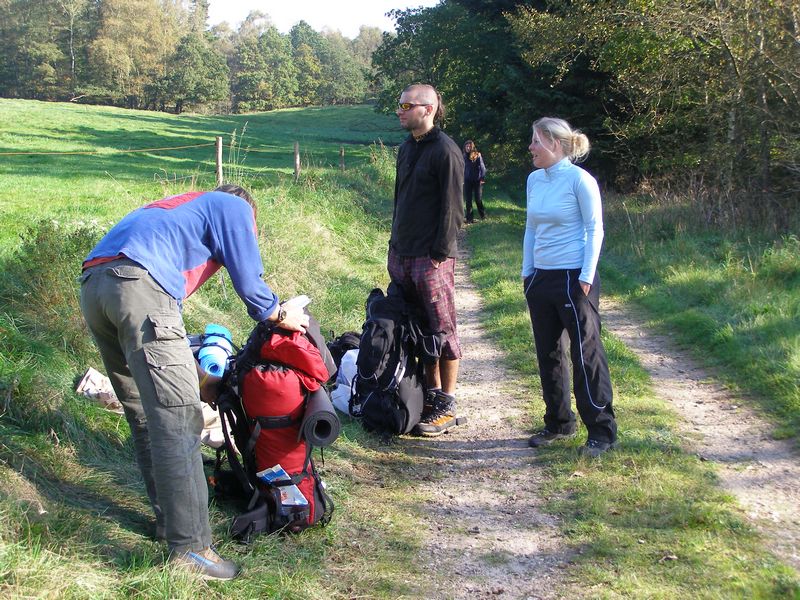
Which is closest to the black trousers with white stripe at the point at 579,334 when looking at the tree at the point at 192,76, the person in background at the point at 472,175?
the person in background at the point at 472,175

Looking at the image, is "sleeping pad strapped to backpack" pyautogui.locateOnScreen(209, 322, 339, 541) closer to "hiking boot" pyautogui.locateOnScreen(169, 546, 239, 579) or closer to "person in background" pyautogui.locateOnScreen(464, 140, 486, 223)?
"hiking boot" pyautogui.locateOnScreen(169, 546, 239, 579)

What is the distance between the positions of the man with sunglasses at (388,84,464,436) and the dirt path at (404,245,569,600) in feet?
1.17

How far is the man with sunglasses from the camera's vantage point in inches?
196

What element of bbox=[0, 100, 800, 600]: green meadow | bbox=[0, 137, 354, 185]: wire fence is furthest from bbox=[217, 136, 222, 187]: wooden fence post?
bbox=[0, 100, 800, 600]: green meadow

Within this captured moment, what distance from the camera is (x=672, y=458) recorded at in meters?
4.59

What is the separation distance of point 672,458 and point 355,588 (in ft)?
7.59

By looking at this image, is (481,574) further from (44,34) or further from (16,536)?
(44,34)

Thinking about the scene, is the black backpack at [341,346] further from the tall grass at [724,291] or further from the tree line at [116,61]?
the tree line at [116,61]

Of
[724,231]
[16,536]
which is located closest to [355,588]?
[16,536]

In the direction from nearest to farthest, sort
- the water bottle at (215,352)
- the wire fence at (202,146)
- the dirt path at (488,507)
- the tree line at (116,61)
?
the dirt path at (488,507) < the water bottle at (215,352) < the wire fence at (202,146) < the tree line at (116,61)

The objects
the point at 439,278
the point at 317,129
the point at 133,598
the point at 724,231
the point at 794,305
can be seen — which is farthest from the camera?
the point at 317,129

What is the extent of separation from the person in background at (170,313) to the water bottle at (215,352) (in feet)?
4.06

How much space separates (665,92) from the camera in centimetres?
1352

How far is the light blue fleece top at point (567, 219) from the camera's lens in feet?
14.9
